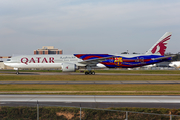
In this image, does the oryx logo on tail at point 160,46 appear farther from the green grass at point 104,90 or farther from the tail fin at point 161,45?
the green grass at point 104,90

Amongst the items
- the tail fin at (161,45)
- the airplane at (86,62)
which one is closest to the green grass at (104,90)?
the airplane at (86,62)

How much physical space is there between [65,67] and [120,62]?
12.3 meters

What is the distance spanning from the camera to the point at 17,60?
46.4 meters

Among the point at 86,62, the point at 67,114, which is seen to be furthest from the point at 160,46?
the point at 67,114

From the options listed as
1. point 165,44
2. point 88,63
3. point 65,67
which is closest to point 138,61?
point 165,44

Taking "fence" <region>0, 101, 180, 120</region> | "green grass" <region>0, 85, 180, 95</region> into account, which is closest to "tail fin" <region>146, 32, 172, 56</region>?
"green grass" <region>0, 85, 180, 95</region>

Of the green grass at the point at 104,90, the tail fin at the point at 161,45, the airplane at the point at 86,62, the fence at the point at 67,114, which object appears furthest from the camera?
the tail fin at the point at 161,45

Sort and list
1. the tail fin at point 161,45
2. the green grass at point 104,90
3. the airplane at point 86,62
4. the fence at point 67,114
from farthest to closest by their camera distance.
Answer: the tail fin at point 161,45 → the airplane at point 86,62 → the green grass at point 104,90 → the fence at point 67,114

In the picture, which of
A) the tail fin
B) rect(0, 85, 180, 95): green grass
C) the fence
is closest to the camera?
Result: the fence

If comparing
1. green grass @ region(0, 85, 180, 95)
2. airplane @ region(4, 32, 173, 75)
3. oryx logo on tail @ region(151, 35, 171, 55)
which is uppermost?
oryx logo on tail @ region(151, 35, 171, 55)

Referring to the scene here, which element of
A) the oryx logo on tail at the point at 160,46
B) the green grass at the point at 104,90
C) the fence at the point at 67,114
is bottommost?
the fence at the point at 67,114

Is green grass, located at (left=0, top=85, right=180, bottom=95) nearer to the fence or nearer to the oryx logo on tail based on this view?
the fence

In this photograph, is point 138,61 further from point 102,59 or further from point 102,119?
point 102,119

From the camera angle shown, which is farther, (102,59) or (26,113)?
(102,59)
